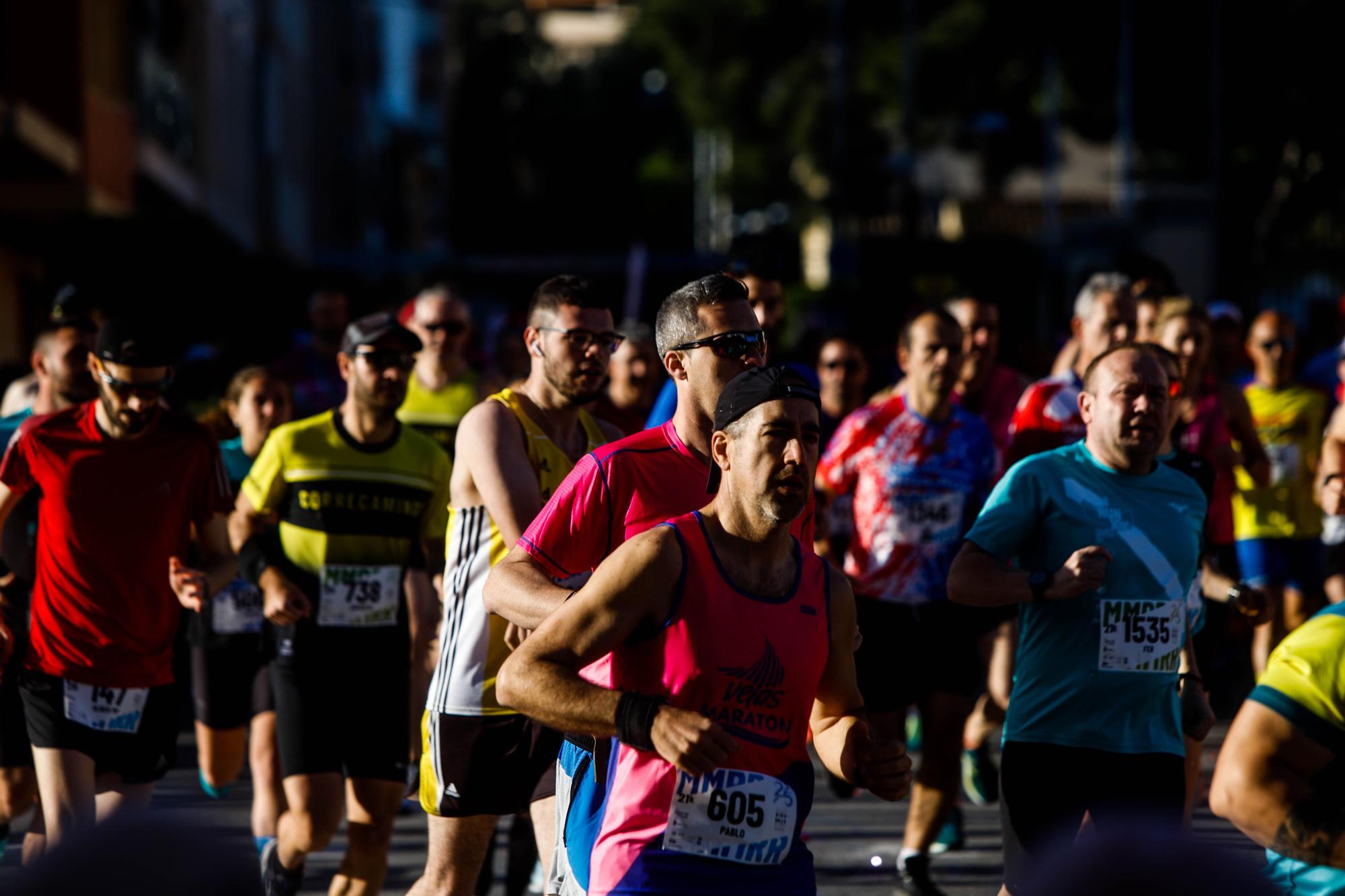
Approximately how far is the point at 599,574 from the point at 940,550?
409cm

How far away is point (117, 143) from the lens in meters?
24.9

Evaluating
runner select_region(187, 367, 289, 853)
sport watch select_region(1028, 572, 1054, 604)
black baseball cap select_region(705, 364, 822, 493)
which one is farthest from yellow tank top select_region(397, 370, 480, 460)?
black baseball cap select_region(705, 364, 822, 493)

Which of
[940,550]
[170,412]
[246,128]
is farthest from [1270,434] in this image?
[246,128]

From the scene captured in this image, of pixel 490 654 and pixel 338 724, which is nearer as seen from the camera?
pixel 490 654

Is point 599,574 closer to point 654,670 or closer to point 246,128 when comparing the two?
point 654,670

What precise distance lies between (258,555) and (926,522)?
2.59 meters

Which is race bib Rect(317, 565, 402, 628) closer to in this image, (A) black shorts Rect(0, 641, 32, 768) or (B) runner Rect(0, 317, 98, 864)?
(B) runner Rect(0, 317, 98, 864)

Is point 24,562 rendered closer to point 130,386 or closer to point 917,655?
Answer: point 130,386

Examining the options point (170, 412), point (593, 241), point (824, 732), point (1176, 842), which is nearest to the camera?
point (1176, 842)

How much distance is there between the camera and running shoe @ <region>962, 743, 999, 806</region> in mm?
9320

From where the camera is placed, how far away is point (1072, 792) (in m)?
5.49

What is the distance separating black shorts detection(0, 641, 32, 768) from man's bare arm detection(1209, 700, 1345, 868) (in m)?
5.03

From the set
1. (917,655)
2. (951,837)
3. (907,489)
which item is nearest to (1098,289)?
(907,489)

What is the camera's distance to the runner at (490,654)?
5527mm
